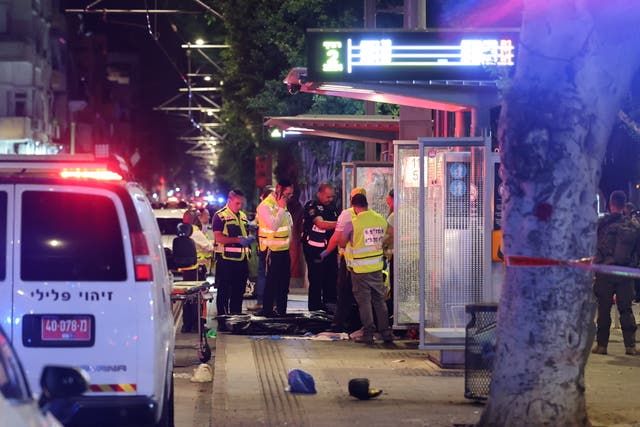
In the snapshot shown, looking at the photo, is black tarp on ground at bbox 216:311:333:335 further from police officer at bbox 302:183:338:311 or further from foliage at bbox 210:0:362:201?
foliage at bbox 210:0:362:201

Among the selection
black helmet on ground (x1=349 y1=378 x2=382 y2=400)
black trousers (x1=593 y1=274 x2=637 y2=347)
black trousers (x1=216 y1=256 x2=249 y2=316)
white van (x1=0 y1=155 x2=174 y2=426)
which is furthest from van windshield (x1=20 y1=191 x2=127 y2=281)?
black trousers (x1=216 y1=256 x2=249 y2=316)

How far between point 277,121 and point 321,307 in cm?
279

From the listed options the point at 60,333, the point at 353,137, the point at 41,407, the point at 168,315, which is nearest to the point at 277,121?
the point at 353,137

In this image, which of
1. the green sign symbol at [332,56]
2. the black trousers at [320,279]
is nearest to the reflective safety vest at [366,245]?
the green sign symbol at [332,56]

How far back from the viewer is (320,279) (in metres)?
18.8

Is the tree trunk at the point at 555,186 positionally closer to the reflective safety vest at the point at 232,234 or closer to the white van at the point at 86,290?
the white van at the point at 86,290

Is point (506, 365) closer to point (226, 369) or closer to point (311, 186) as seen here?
A: point (226, 369)

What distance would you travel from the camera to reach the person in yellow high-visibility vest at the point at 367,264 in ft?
49.0

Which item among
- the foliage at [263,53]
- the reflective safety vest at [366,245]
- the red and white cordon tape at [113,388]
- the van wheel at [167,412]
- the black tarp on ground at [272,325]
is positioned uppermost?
the foliage at [263,53]

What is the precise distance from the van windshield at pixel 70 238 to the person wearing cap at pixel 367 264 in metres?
7.48

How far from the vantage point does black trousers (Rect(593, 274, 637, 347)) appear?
47.1 feet

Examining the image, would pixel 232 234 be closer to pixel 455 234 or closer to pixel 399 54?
pixel 455 234

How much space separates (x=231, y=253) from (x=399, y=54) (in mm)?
6324

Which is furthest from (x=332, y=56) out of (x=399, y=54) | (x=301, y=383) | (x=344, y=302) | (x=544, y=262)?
(x=344, y=302)
